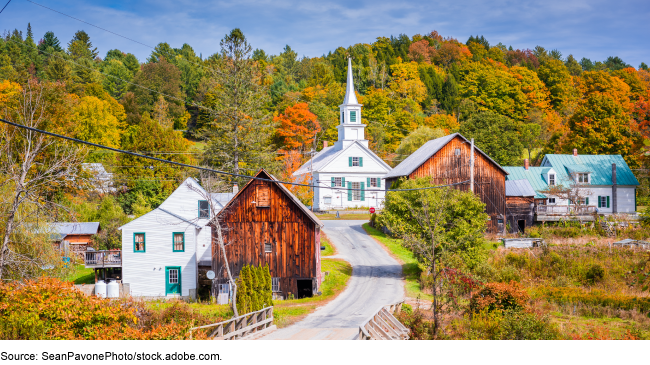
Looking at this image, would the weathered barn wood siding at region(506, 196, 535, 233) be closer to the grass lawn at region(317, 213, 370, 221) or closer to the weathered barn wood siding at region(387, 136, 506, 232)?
the weathered barn wood siding at region(387, 136, 506, 232)

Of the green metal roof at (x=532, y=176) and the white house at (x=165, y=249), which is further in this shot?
the green metal roof at (x=532, y=176)

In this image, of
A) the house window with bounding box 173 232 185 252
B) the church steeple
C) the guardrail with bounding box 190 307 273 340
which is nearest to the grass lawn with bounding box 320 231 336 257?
the house window with bounding box 173 232 185 252

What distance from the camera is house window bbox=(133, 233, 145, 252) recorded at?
113ft

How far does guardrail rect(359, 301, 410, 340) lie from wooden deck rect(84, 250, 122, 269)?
938 inches

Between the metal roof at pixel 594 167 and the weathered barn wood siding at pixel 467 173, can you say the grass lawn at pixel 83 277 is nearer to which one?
the weathered barn wood siding at pixel 467 173

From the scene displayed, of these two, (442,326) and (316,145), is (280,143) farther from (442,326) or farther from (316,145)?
(442,326)

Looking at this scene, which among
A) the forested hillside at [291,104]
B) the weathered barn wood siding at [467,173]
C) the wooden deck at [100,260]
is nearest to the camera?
the wooden deck at [100,260]

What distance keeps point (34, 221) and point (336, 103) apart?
230 ft

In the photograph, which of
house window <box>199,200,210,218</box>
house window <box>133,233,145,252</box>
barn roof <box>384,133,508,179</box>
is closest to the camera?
house window <box>133,233,145,252</box>

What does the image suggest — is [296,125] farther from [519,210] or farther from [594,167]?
[594,167]

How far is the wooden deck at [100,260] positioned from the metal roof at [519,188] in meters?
34.1

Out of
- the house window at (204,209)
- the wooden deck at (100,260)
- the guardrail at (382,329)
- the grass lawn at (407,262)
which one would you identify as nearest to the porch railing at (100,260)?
the wooden deck at (100,260)

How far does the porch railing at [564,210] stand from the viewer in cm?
4493

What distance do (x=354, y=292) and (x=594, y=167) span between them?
38.4 m
